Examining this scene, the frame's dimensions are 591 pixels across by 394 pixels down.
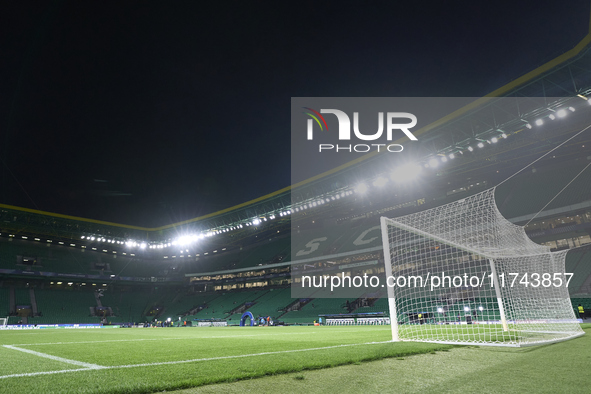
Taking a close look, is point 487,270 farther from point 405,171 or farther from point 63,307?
point 63,307

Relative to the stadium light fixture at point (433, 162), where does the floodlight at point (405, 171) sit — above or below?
below

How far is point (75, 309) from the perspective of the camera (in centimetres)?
3797

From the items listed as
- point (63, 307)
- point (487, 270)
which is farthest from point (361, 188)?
point (63, 307)

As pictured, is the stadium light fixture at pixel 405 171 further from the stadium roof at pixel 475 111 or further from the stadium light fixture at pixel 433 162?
the stadium roof at pixel 475 111

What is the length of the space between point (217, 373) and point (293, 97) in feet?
58.4

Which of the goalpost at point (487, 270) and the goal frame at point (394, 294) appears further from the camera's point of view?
the goalpost at point (487, 270)

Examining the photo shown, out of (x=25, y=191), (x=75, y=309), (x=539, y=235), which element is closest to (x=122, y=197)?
(x=25, y=191)

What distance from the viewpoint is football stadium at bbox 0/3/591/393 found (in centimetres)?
387

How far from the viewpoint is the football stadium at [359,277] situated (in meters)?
3.87

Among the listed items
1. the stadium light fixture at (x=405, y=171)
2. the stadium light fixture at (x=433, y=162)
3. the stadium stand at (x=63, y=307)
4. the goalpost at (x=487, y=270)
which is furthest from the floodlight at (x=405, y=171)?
the stadium stand at (x=63, y=307)

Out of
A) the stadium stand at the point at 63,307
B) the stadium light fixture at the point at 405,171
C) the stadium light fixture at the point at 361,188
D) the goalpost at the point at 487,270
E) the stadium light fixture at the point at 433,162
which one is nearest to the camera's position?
the goalpost at the point at 487,270

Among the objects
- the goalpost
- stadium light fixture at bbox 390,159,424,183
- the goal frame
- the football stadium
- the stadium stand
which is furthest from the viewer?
the stadium stand

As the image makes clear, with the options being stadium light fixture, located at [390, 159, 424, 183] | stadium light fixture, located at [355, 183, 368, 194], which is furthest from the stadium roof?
stadium light fixture, located at [390, 159, 424, 183]

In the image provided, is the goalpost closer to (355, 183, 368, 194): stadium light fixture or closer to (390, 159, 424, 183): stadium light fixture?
(390, 159, 424, 183): stadium light fixture
